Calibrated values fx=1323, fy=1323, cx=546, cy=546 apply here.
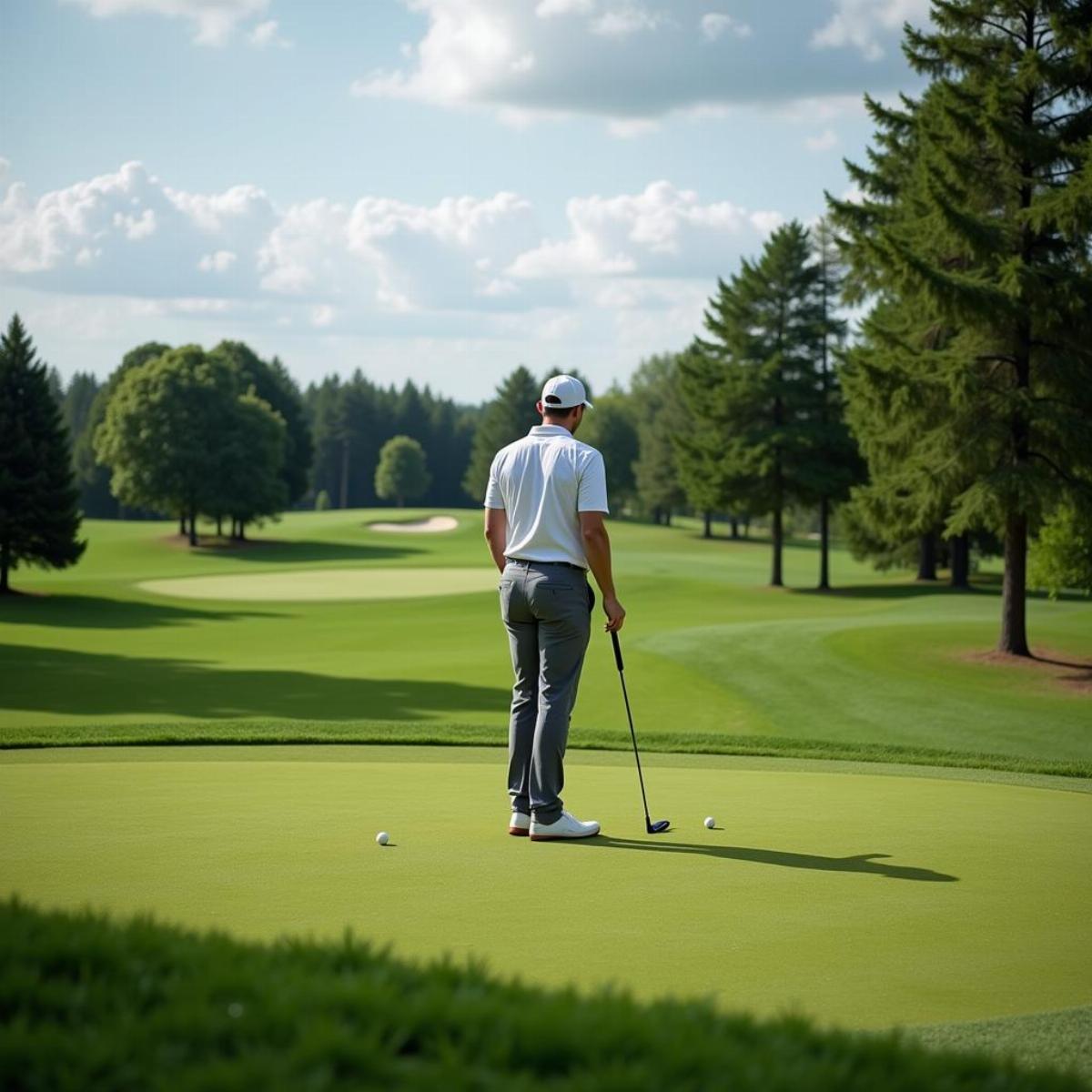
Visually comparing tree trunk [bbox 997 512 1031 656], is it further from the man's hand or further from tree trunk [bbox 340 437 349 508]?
tree trunk [bbox 340 437 349 508]

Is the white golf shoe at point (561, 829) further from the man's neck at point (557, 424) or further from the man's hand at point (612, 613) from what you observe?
the man's neck at point (557, 424)

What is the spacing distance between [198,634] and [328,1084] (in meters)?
31.4

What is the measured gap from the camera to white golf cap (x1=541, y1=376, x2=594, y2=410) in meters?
7.19

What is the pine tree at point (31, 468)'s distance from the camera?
40.9 m

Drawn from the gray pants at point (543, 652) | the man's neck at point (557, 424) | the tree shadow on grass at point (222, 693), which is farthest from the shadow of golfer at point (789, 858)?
the tree shadow on grass at point (222, 693)

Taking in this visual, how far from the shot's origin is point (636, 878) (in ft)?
18.7

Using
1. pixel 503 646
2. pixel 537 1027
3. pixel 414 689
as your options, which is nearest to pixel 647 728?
pixel 414 689

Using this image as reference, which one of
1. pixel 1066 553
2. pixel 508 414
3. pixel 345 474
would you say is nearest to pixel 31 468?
pixel 1066 553

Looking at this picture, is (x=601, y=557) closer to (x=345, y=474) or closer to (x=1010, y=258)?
(x=1010, y=258)

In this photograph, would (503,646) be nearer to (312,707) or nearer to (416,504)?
(312,707)

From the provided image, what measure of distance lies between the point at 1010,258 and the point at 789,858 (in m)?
18.3

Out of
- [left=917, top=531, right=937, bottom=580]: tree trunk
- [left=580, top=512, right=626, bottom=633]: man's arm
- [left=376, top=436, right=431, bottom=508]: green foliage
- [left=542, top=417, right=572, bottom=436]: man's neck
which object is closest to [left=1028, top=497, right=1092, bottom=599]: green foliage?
[left=542, top=417, right=572, bottom=436]: man's neck

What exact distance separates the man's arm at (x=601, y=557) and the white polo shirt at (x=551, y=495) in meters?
0.06

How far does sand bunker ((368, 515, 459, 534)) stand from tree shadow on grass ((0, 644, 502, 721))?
5920 cm
